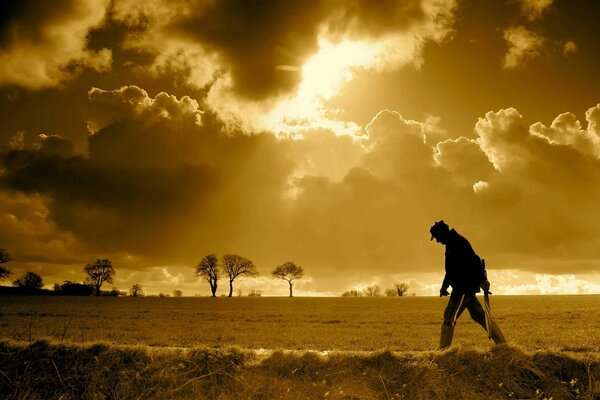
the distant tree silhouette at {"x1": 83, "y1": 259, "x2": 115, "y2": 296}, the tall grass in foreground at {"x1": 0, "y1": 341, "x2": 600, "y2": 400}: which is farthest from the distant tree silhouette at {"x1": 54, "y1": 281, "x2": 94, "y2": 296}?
the tall grass in foreground at {"x1": 0, "y1": 341, "x2": 600, "y2": 400}

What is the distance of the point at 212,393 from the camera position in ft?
19.1

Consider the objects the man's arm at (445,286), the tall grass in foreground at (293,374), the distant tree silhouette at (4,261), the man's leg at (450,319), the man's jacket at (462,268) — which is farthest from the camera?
the distant tree silhouette at (4,261)

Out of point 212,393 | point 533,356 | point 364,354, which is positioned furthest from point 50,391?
point 533,356

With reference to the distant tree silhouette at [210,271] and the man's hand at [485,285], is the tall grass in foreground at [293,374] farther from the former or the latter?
the distant tree silhouette at [210,271]

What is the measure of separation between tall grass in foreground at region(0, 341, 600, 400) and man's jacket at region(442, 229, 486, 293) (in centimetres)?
129

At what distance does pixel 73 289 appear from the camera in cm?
8375

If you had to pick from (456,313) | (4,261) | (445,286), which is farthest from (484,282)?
(4,261)

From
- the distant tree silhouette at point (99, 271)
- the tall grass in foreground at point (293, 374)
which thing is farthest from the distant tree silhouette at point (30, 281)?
the tall grass in foreground at point (293, 374)

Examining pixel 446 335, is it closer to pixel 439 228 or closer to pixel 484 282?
pixel 484 282

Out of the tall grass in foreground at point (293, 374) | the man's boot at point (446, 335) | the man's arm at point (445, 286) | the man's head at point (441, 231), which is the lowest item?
the tall grass in foreground at point (293, 374)

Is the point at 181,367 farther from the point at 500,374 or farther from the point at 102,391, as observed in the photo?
the point at 500,374

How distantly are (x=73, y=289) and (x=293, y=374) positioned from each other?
Answer: 294ft

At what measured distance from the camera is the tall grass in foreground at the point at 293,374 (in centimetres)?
568

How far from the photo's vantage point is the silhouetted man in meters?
7.09
